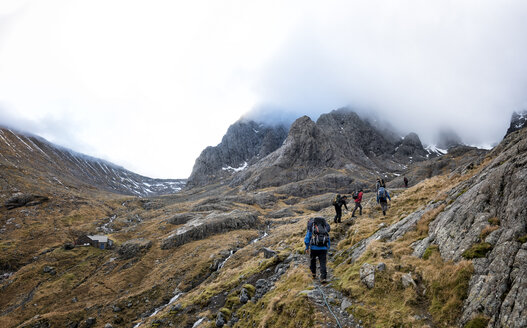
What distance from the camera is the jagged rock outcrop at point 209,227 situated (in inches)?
2084

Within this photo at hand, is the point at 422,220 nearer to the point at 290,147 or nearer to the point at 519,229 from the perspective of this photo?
the point at 519,229

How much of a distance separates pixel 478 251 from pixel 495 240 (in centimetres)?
75

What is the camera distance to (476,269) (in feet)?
28.3

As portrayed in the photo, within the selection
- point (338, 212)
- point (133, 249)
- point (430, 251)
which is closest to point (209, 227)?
point (133, 249)

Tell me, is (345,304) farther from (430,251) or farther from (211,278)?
(211,278)

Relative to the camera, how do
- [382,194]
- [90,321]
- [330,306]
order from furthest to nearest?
[90,321], [382,194], [330,306]

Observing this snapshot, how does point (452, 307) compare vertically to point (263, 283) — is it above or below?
above

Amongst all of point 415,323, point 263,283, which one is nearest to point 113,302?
point 263,283

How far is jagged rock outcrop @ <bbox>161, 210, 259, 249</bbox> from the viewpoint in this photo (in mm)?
52938

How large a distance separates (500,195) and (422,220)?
493 cm

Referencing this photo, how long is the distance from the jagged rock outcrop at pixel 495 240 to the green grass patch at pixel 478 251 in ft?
0.11

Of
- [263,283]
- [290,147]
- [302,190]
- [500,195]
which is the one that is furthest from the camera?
[290,147]

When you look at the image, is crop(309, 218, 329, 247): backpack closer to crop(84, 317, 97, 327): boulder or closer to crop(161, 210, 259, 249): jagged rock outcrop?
crop(84, 317, 97, 327): boulder

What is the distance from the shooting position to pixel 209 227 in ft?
191
